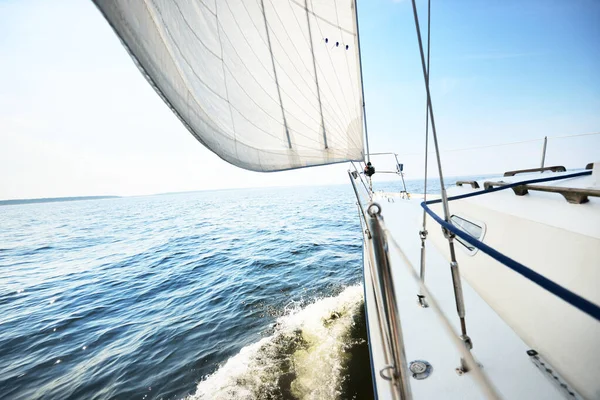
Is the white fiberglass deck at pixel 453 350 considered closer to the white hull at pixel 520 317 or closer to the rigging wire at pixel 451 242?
the white hull at pixel 520 317

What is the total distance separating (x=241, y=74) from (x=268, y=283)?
632 centimetres

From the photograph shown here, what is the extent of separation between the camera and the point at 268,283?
7.27m

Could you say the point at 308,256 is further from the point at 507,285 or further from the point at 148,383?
the point at 507,285

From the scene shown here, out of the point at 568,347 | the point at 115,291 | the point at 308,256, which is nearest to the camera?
the point at 568,347

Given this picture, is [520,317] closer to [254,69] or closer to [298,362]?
[298,362]

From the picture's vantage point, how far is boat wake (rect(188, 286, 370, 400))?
3348 mm

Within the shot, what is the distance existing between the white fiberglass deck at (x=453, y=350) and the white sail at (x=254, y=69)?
223cm

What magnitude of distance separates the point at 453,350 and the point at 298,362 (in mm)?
2832

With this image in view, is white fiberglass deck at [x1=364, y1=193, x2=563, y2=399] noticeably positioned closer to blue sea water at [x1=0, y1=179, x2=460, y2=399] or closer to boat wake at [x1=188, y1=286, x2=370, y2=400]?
boat wake at [x1=188, y1=286, x2=370, y2=400]

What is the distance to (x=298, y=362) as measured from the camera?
12.6 ft

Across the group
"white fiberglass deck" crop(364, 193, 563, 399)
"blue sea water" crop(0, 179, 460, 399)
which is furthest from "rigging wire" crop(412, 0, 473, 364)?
"blue sea water" crop(0, 179, 460, 399)

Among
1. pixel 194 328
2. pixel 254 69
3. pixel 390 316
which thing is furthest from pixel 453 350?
pixel 194 328

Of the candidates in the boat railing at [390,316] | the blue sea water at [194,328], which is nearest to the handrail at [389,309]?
the boat railing at [390,316]

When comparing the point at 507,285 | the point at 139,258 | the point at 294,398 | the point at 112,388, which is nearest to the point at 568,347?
the point at 507,285
